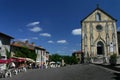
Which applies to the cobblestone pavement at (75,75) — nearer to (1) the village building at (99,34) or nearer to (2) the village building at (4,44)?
(2) the village building at (4,44)

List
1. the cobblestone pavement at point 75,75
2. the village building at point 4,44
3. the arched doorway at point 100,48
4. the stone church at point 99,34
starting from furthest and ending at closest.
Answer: the arched doorway at point 100,48, the stone church at point 99,34, the village building at point 4,44, the cobblestone pavement at point 75,75

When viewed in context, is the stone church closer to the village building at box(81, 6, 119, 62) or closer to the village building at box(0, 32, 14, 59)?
the village building at box(81, 6, 119, 62)

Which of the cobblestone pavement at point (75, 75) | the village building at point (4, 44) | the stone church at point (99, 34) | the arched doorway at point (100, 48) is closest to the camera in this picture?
the cobblestone pavement at point (75, 75)

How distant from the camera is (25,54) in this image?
67.2 meters

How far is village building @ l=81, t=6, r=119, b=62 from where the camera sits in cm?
7194

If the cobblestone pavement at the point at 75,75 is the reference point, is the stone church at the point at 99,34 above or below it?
above

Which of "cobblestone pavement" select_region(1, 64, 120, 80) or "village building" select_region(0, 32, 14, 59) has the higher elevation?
"village building" select_region(0, 32, 14, 59)

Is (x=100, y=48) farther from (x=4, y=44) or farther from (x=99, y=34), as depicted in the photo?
(x=4, y=44)

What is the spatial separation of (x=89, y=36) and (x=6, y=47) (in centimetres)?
2873

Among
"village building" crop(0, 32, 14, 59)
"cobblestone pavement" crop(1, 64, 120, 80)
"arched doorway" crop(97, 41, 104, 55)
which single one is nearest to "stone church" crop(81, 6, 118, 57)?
"arched doorway" crop(97, 41, 104, 55)

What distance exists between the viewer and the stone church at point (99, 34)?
7194cm

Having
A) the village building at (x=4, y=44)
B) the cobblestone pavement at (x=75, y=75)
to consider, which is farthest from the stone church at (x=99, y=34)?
the cobblestone pavement at (x=75, y=75)

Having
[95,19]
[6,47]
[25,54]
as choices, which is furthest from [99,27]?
[6,47]

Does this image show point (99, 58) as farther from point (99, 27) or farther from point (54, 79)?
point (54, 79)
